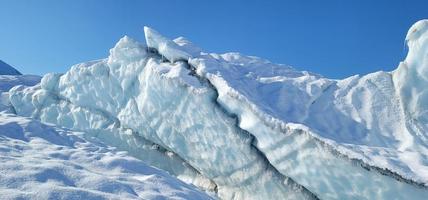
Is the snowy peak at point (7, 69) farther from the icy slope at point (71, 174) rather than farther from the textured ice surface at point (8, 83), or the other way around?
the icy slope at point (71, 174)

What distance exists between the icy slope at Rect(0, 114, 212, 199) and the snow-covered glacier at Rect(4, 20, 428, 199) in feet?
5.60

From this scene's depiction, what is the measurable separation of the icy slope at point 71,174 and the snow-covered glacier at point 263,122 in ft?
5.60

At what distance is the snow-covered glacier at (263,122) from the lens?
6332mm

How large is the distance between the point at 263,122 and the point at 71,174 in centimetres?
321

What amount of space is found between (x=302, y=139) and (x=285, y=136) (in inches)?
13.2

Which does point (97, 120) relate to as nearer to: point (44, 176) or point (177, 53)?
point (177, 53)

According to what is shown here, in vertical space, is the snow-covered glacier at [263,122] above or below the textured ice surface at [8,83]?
below

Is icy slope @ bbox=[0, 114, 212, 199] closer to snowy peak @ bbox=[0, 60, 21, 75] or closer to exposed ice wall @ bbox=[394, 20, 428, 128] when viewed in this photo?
exposed ice wall @ bbox=[394, 20, 428, 128]

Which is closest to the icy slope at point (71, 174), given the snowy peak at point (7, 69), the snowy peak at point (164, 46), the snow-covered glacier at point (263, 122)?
the snow-covered glacier at point (263, 122)

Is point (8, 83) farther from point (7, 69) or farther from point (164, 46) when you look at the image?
point (164, 46)

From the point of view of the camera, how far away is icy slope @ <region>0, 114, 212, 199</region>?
480 centimetres

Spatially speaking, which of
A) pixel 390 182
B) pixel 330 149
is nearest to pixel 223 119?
pixel 330 149

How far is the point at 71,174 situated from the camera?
18.4 feet

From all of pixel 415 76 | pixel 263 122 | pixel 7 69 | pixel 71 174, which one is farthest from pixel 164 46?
pixel 7 69
